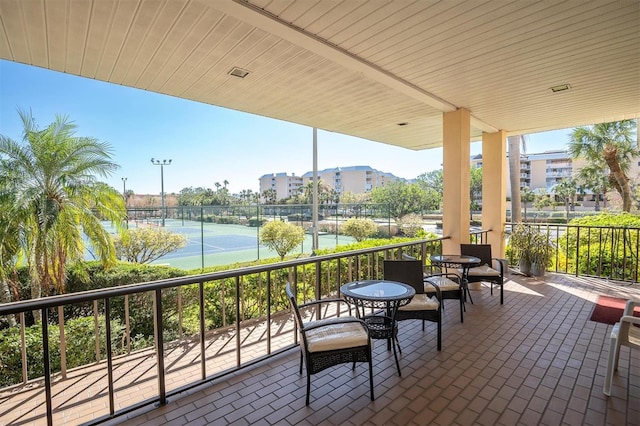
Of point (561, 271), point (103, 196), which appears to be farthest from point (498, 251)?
point (103, 196)

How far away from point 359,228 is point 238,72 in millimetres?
12998

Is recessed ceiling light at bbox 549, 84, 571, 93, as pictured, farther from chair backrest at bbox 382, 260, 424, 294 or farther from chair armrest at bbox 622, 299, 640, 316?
chair backrest at bbox 382, 260, 424, 294

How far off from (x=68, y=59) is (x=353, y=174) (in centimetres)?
6128

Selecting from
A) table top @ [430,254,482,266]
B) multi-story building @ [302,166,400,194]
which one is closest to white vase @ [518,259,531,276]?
table top @ [430,254,482,266]

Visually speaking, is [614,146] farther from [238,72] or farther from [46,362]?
[46,362]

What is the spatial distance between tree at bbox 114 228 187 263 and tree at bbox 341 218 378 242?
8.11 metres

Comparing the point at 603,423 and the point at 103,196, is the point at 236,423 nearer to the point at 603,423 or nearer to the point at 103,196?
the point at 603,423

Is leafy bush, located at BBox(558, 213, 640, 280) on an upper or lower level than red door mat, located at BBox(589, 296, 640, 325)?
upper

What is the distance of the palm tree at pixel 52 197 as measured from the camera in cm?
630

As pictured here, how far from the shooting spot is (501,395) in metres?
2.25

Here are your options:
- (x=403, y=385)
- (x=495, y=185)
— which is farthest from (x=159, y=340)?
(x=495, y=185)

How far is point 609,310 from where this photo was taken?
402 cm

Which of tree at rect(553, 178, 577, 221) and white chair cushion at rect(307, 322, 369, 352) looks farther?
tree at rect(553, 178, 577, 221)

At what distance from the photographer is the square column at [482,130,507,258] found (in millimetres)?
6250
